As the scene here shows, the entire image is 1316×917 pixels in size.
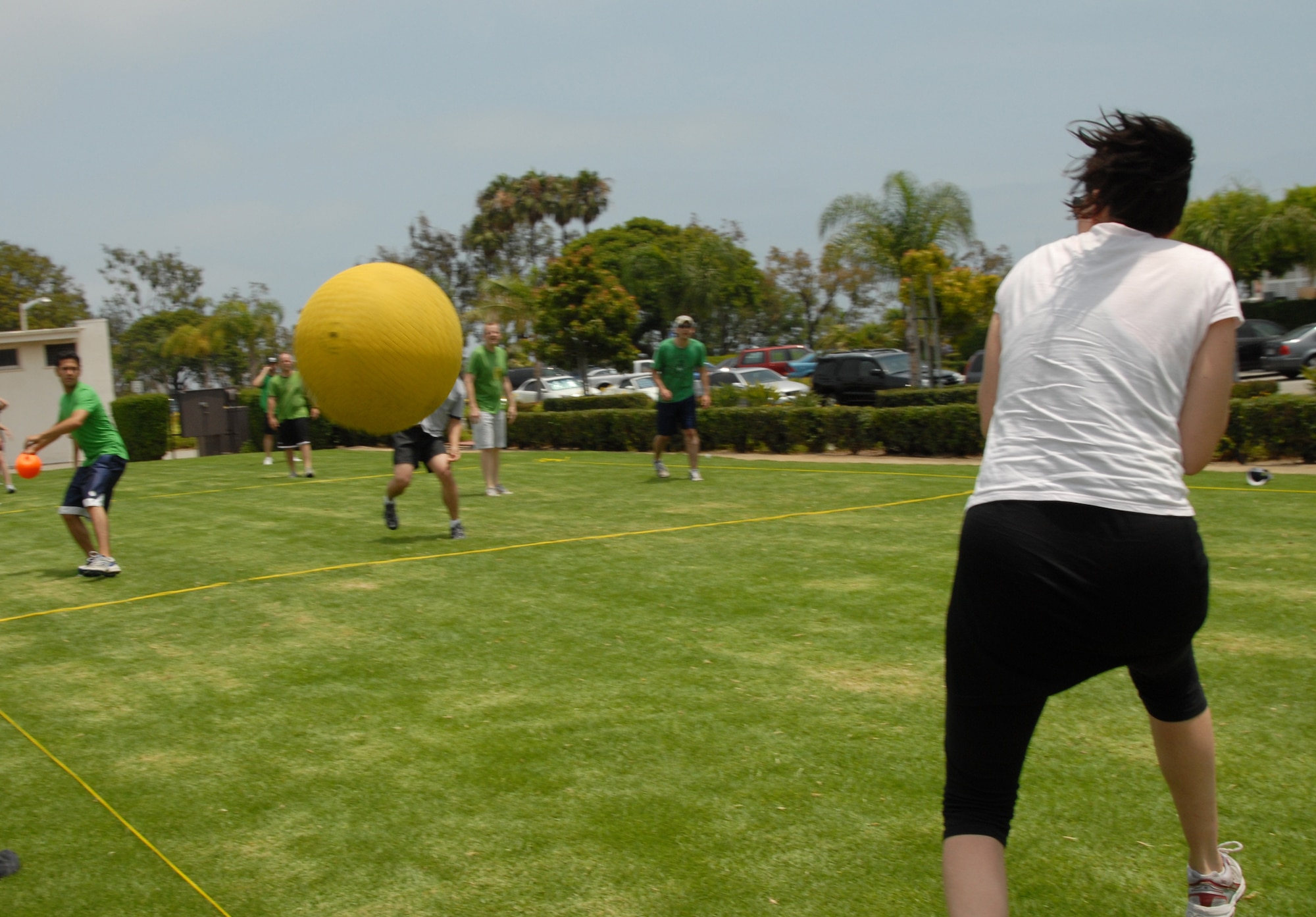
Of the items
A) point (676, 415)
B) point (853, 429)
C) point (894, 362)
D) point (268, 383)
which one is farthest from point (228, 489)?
point (894, 362)

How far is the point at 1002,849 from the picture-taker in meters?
2.26

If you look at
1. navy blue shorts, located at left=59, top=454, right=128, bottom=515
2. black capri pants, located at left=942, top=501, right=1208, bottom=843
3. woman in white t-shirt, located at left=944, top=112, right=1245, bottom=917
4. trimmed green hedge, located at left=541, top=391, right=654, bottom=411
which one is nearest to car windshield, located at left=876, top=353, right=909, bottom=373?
trimmed green hedge, located at left=541, top=391, right=654, bottom=411

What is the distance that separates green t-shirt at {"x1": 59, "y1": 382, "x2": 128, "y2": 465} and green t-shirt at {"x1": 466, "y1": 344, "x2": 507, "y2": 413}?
175 inches

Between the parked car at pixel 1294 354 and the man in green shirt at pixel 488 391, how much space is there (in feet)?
78.4

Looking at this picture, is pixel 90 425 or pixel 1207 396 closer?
pixel 1207 396

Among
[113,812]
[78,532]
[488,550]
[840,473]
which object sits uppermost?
[78,532]

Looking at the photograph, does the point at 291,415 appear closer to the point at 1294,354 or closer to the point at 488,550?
the point at 488,550

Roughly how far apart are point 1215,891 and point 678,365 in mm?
10934

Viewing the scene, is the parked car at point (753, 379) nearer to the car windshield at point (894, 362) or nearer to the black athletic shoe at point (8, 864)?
the car windshield at point (894, 362)

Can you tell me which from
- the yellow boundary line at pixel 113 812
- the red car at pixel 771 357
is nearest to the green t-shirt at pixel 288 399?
the yellow boundary line at pixel 113 812

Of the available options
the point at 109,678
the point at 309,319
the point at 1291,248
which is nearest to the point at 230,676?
the point at 109,678

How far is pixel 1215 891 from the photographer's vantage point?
2.79m

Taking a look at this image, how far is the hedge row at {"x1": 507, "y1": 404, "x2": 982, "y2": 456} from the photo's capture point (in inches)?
680

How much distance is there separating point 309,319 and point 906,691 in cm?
317
